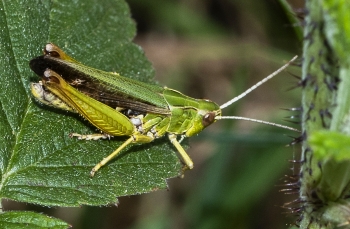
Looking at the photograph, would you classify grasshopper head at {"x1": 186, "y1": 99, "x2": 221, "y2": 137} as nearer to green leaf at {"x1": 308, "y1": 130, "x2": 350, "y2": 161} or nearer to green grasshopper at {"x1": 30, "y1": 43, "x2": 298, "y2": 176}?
green grasshopper at {"x1": 30, "y1": 43, "x2": 298, "y2": 176}

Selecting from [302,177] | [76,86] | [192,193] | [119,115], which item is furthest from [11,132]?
[192,193]

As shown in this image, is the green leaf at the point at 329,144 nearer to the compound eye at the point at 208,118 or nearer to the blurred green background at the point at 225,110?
the compound eye at the point at 208,118

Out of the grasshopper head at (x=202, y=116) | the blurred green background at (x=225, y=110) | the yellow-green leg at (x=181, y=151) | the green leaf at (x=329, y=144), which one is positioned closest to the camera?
the green leaf at (x=329, y=144)

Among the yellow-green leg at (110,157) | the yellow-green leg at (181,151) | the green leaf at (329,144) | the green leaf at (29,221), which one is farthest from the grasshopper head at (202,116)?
the green leaf at (329,144)

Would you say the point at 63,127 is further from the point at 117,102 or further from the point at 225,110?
the point at 225,110

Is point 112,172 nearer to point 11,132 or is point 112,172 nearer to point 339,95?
point 11,132

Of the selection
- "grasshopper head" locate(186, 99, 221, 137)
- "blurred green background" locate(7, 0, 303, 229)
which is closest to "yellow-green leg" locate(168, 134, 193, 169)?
"grasshopper head" locate(186, 99, 221, 137)
